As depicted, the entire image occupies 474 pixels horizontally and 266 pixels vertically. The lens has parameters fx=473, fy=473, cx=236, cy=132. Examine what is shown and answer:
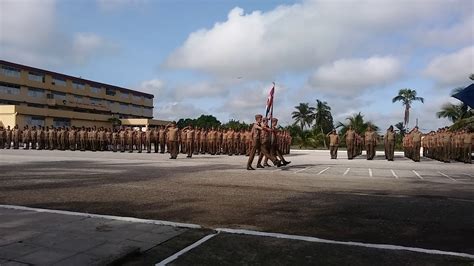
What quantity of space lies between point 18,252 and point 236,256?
7.45 feet

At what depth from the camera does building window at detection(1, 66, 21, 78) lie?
224 ft

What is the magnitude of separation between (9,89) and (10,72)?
2524 mm

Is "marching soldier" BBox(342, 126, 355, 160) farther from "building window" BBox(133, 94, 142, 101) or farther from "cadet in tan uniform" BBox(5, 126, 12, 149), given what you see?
"building window" BBox(133, 94, 142, 101)

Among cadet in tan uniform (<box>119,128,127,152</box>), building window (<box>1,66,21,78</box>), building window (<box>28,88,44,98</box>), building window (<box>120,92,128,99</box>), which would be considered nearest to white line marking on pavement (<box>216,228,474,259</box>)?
cadet in tan uniform (<box>119,128,127,152</box>)

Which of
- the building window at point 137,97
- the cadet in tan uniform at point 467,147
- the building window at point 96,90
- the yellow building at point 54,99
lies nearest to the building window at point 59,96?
the yellow building at point 54,99

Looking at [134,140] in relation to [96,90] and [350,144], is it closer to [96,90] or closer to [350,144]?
[350,144]

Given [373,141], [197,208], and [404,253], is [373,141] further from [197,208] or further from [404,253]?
[404,253]

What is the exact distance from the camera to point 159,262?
4.91 metres

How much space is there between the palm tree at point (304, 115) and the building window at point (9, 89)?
41710 mm

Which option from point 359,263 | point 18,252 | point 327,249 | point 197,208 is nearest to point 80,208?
point 197,208

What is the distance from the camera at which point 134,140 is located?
34.1 m

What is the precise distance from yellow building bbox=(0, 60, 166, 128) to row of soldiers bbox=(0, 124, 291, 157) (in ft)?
76.2

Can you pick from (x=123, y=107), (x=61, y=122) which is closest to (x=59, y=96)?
(x=61, y=122)

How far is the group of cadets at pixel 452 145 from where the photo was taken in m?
25.5
